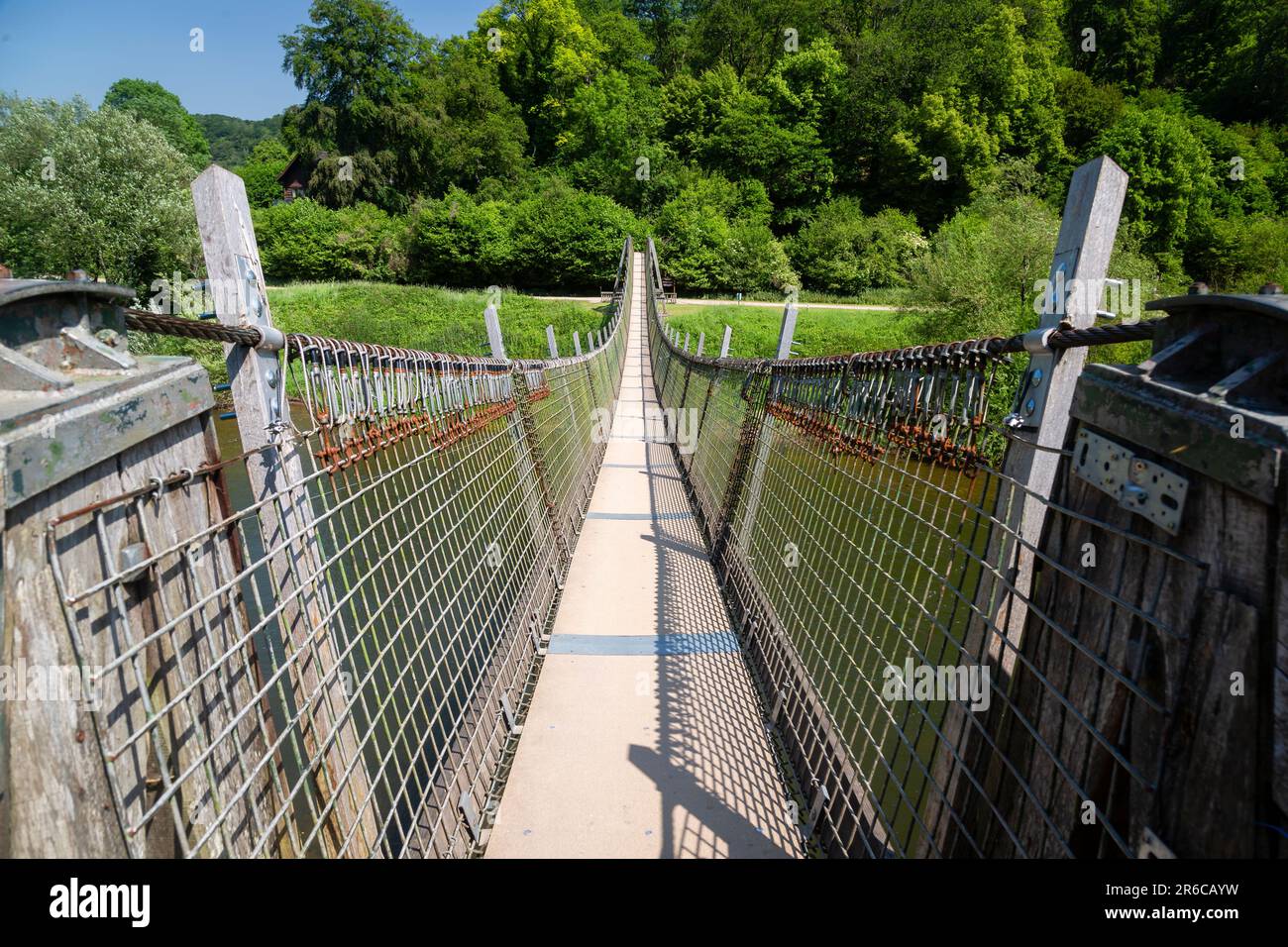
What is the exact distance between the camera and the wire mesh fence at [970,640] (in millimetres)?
1121

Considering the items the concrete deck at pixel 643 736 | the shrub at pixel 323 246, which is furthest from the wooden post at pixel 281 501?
the shrub at pixel 323 246

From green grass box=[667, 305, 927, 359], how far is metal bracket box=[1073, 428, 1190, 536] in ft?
73.8

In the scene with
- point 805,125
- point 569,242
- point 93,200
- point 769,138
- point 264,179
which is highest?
point 805,125

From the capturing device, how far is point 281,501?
1.73 meters

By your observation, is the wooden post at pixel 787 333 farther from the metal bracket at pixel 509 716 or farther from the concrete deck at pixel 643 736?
the metal bracket at pixel 509 716

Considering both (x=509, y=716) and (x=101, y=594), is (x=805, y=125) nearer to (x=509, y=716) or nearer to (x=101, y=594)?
(x=509, y=716)

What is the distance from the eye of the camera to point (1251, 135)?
40812 mm

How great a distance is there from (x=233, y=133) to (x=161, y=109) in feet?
92.4

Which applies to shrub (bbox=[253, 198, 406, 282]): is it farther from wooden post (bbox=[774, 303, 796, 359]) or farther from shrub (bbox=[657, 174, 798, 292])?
wooden post (bbox=[774, 303, 796, 359])

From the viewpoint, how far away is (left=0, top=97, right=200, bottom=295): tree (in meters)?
17.4

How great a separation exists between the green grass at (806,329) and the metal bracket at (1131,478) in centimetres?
2250

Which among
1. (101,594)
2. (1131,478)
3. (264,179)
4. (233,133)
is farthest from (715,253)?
(233,133)

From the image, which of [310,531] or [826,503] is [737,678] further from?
[310,531]

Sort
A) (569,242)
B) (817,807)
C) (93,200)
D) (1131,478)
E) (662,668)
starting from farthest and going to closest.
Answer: (569,242) < (93,200) < (662,668) < (817,807) < (1131,478)
